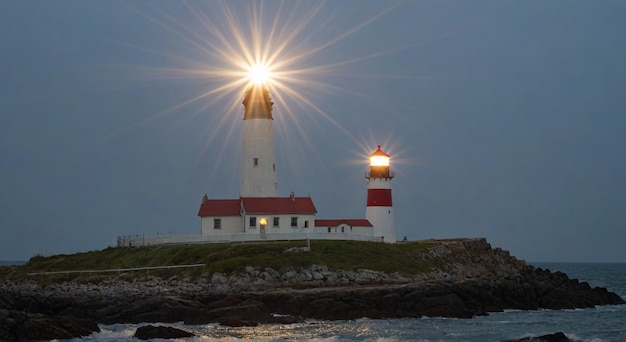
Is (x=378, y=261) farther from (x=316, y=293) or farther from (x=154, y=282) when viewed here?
(x=154, y=282)

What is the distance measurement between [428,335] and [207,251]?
47.0 feet

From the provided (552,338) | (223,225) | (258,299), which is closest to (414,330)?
(552,338)

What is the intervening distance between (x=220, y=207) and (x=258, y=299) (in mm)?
13726

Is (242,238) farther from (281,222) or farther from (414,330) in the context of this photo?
(414,330)

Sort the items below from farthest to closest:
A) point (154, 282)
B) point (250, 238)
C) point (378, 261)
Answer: point (250, 238), point (378, 261), point (154, 282)

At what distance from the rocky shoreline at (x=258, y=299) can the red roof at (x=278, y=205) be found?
25.6 ft

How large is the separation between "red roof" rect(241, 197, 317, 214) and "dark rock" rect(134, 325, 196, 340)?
57.4ft

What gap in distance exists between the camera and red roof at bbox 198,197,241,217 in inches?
1907

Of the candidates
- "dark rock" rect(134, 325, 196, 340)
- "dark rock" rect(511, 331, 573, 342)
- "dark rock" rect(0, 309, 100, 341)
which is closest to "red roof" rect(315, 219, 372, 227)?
"dark rock" rect(511, 331, 573, 342)

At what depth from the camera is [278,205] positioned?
4841 centimetres

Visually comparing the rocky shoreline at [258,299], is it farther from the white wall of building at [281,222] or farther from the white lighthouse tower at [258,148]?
the white lighthouse tower at [258,148]

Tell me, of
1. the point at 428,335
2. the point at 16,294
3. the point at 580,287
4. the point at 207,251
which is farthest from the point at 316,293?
the point at 580,287

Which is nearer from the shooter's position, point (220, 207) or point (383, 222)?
point (220, 207)

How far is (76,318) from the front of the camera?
33531 millimetres
